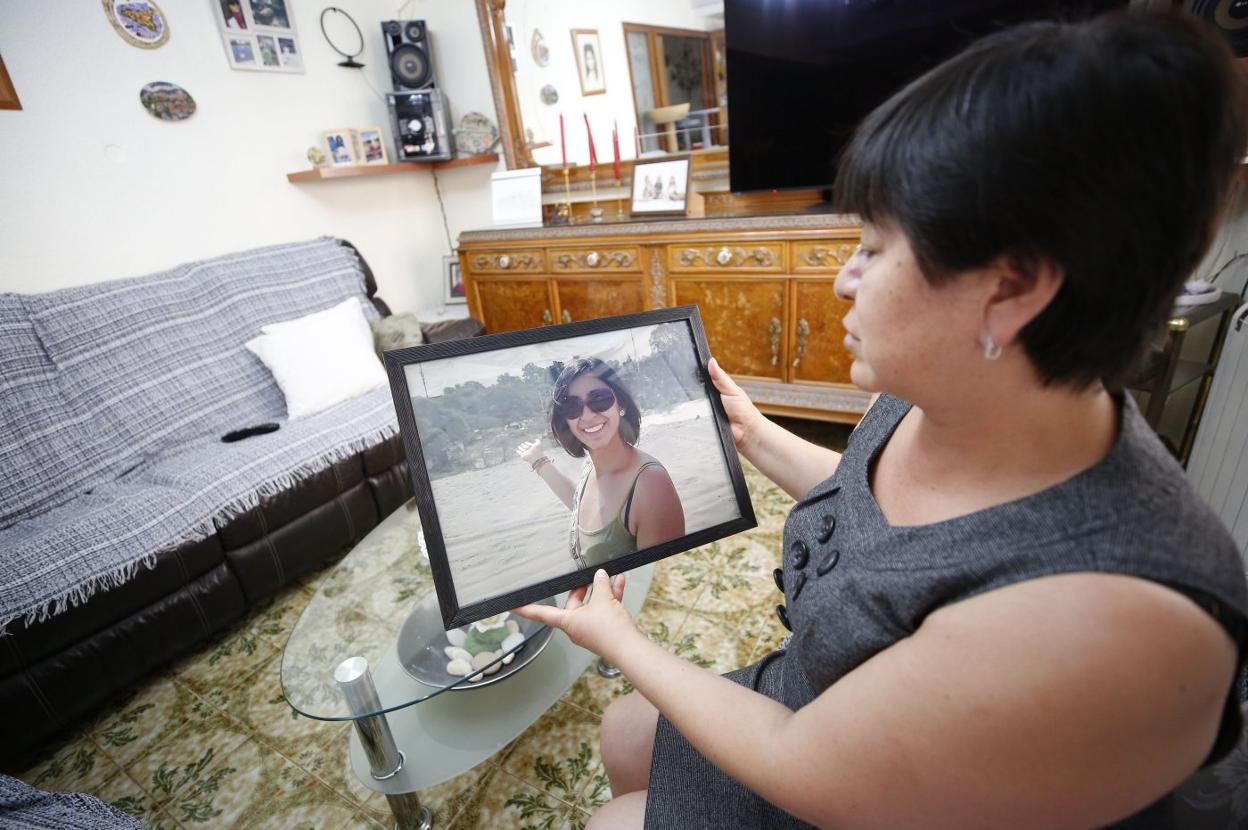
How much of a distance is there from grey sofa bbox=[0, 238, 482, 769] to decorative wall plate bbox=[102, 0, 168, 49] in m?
0.85

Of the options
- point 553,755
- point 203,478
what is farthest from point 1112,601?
point 203,478

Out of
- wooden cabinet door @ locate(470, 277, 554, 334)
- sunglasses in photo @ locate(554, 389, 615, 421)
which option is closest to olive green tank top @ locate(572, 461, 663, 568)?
sunglasses in photo @ locate(554, 389, 615, 421)

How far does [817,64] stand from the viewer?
6.81 ft

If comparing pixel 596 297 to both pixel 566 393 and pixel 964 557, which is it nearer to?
pixel 566 393

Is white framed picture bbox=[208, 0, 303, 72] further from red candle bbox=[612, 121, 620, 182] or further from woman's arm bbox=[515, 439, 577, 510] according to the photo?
woman's arm bbox=[515, 439, 577, 510]

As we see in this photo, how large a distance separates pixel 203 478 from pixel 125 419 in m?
0.47

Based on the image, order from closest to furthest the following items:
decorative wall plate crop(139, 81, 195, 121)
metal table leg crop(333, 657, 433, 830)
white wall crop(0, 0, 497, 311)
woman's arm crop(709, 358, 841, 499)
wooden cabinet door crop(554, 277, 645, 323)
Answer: woman's arm crop(709, 358, 841, 499) < metal table leg crop(333, 657, 433, 830) < white wall crop(0, 0, 497, 311) < decorative wall plate crop(139, 81, 195, 121) < wooden cabinet door crop(554, 277, 645, 323)

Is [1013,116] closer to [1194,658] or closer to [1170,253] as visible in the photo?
[1170,253]

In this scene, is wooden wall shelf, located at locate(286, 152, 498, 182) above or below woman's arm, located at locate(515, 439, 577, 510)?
above

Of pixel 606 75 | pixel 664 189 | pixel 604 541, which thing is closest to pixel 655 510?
pixel 604 541

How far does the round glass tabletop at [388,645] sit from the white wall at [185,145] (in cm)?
189

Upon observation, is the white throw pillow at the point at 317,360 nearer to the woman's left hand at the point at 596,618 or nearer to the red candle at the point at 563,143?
the red candle at the point at 563,143

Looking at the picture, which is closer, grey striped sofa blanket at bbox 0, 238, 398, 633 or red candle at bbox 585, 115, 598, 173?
grey striped sofa blanket at bbox 0, 238, 398, 633

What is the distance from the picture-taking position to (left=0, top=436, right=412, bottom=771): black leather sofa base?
137 centimetres
